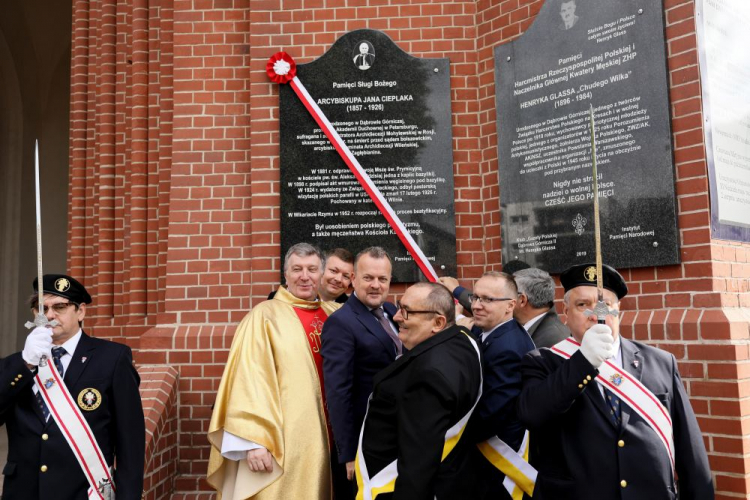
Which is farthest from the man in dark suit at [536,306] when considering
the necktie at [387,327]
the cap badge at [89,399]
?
the cap badge at [89,399]

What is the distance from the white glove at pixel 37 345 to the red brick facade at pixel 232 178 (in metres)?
1.68

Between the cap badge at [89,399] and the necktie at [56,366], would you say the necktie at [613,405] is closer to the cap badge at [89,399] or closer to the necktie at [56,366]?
the cap badge at [89,399]

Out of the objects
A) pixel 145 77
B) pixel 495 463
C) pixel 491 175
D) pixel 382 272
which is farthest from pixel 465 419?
pixel 145 77

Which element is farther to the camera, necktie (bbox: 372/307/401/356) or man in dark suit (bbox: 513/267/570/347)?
necktie (bbox: 372/307/401/356)

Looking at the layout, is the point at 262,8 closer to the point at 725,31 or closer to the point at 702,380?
the point at 725,31

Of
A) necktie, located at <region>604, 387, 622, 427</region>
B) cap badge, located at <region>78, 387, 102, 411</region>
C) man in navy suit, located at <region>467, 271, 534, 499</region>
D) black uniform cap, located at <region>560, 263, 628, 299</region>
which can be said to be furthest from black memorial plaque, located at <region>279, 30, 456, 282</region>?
necktie, located at <region>604, 387, 622, 427</region>

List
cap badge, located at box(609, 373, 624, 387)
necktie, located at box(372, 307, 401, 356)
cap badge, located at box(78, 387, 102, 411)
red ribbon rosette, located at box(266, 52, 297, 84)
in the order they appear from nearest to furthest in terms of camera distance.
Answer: cap badge, located at box(609, 373, 624, 387)
cap badge, located at box(78, 387, 102, 411)
necktie, located at box(372, 307, 401, 356)
red ribbon rosette, located at box(266, 52, 297, 84)

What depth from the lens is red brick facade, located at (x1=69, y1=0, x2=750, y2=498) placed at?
13.9ft

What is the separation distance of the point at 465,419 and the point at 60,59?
12520 millimetres

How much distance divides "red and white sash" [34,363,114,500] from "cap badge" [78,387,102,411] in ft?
0.11

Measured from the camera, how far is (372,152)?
525 centimetres

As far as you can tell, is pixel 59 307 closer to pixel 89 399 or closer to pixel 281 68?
pixel 89 399

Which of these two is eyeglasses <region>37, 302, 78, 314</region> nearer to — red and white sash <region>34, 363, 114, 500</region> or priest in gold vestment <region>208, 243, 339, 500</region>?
red and white sash <region>34, 363, 114, 500</region>

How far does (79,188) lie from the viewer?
273 inches
